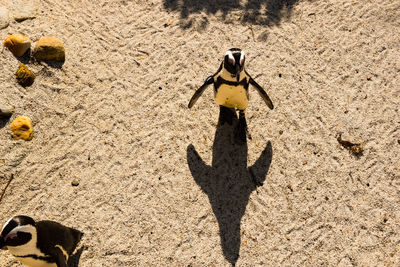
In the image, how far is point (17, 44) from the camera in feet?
12.3

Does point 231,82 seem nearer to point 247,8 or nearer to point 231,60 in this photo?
point 231,60

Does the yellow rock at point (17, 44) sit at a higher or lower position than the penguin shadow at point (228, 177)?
higher

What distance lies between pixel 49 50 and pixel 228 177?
8.80ft

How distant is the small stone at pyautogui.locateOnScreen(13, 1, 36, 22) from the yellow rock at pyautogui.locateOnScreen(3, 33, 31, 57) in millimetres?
475

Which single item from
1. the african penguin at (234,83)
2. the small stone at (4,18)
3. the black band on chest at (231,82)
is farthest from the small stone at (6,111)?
the black band on chest at (231,82)

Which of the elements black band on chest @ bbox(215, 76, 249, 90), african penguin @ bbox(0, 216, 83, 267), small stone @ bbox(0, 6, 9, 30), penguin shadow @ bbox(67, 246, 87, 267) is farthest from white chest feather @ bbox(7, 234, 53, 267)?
small stone @ bbox(0, 6, 9, 30)

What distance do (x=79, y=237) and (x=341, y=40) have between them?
415 cm

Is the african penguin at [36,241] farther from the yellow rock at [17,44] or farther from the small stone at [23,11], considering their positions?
the small stone at [23,11]

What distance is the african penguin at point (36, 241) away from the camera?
95.4 inches

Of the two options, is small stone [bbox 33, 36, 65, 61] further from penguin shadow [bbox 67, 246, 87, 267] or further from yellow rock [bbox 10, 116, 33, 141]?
penguin shadow [bbox 67, 246, 87, 267]

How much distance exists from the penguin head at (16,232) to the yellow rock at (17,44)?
2230 mm

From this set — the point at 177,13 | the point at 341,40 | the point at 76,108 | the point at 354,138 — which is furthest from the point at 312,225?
the point at 177,13

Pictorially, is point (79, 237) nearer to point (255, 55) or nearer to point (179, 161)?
point (179, 161)

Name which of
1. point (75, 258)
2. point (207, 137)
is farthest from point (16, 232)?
point (207, 137)
